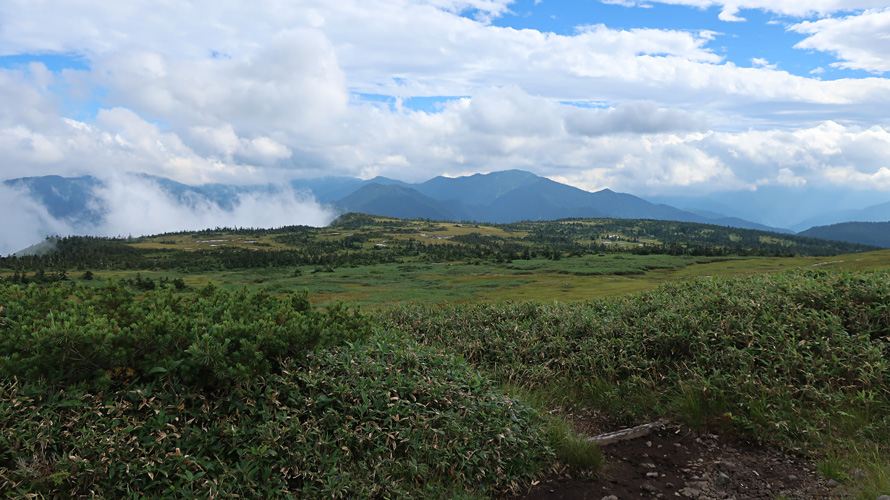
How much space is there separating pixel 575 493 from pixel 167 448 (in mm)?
4730

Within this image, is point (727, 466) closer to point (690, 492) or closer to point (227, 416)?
point (690, 492)

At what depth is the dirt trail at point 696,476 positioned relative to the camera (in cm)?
548

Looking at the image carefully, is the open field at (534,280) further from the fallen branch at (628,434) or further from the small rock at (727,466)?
the small rock at (727,466)

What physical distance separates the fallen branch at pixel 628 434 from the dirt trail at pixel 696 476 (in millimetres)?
103

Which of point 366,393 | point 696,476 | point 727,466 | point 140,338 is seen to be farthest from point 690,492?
point 140,338

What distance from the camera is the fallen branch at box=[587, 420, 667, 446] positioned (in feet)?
22.4

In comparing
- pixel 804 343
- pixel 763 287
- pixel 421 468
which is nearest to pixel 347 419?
pixel 421 468

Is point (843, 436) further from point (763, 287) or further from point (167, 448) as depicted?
point (167, 448)

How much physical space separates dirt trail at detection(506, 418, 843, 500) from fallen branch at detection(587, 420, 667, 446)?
103 millimetres

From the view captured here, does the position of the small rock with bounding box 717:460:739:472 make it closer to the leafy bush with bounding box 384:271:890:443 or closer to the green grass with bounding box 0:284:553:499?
the leafy bush with bounding box 384:271:890:443

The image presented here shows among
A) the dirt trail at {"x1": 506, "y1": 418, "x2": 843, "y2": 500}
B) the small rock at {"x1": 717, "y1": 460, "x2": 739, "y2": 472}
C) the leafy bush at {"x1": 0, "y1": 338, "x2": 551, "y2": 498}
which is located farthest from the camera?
the small rock at {"x1": 717, "y1": 460, "x2": 739, "y2": 472}

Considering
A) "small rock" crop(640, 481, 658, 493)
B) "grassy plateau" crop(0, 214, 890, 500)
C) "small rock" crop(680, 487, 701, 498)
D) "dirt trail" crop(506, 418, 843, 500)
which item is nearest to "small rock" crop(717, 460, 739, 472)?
"dirt trail" crop(506, 418, 843, 500)

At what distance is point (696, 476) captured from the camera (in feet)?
19.3

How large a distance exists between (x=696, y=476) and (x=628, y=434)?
3.92ft
